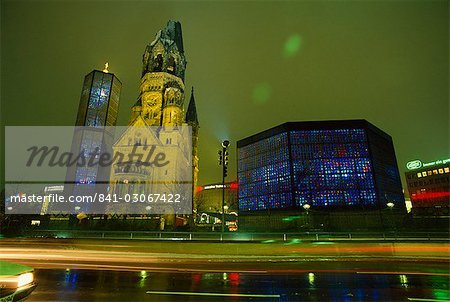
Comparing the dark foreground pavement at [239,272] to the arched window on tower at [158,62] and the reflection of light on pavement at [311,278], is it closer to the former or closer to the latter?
the reflection of light on pavement at [311,278]

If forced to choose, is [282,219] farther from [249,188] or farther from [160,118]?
[249,188]

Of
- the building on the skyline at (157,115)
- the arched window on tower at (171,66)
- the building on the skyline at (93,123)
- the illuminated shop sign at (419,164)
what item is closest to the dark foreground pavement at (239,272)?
the building on the skyline at (157,115)

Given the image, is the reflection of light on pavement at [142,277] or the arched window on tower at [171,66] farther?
the arched window on tower at [171,66]

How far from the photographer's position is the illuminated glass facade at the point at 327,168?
82250mm

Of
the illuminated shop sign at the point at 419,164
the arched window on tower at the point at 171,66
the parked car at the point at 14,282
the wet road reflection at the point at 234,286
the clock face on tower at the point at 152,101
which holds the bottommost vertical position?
the wet road reflection at the point at 234,286

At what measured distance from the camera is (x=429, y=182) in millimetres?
105500

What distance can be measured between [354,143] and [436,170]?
4775 centimetres

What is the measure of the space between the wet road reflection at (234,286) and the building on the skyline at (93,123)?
118m

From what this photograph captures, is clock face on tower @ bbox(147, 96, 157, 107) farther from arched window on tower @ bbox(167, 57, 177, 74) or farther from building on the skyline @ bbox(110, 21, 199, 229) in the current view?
arched window on tower @ bbox(167, 57, 177, 74)

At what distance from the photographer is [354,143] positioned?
87250mm

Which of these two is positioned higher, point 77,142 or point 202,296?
point 77,142

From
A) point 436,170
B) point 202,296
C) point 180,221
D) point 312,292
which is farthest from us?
point 436,170

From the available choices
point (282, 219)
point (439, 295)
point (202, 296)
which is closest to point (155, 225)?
point (282, 219)

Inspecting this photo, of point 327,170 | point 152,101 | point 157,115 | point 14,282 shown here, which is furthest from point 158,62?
point 14,282
